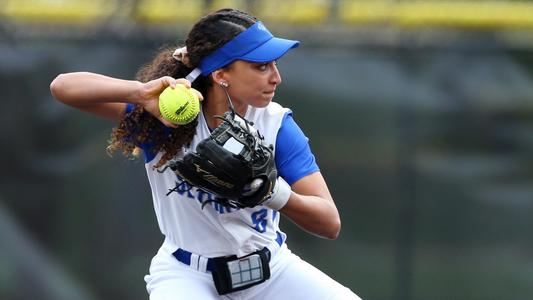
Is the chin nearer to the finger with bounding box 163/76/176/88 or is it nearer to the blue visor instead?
the blue visor

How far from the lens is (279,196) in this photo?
3.79m

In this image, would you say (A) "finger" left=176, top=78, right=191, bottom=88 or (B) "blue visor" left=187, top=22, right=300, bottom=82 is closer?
(A) "finger" left=176, top=78, right=191, bottom=88

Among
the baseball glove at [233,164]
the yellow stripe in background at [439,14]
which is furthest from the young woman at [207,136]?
the yellow stripe in background at [439,14]

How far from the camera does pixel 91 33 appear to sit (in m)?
6.96

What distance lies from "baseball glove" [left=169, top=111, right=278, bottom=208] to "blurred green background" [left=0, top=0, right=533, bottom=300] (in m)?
3.05

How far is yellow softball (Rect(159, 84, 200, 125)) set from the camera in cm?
372

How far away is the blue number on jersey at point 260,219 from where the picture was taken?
413 centimetres

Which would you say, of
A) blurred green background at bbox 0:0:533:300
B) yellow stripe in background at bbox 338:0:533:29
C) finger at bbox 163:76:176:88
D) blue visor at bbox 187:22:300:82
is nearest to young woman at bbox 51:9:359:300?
blue visor at bbox 187:22:300:82

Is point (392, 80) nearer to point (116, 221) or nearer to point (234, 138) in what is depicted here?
point (116, 221)

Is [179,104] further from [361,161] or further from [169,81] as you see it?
[361,161]

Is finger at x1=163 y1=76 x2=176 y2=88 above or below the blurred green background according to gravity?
above

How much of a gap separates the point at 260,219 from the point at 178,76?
0.65 metres

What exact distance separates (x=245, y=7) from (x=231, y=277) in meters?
3.76

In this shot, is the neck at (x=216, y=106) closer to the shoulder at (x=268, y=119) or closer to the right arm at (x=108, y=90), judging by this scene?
the shoulder at (x=268, y=119)
